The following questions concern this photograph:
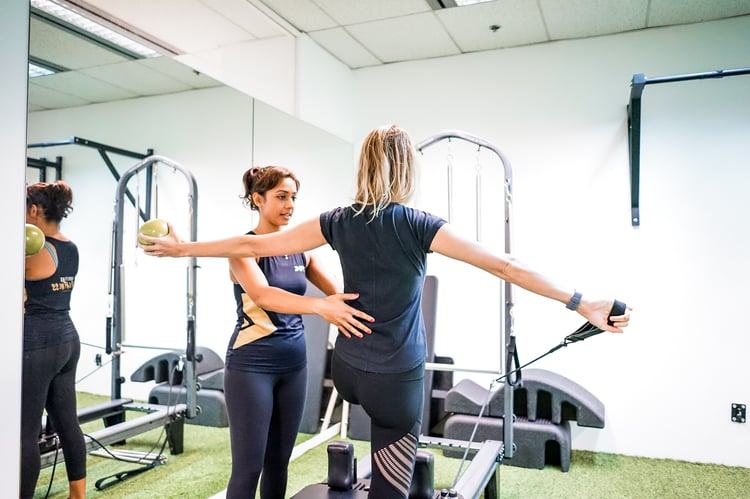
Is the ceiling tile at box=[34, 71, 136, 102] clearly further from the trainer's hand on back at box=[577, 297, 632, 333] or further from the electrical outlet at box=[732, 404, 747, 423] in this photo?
the electrical outlet at box=[732, 404, 747, 423]

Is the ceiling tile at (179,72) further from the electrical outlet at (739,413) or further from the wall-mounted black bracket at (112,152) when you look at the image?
the electrical outlet at (739,413)

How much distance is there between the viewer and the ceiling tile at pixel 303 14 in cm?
339

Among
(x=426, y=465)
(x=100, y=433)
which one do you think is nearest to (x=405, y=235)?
(x=426, y=465)

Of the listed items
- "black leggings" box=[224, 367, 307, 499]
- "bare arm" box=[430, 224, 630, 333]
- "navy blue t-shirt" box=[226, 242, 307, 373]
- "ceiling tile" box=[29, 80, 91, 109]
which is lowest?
"black leggings" box=[224, 367, 307, 499]

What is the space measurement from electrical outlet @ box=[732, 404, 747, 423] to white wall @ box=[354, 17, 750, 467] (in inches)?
1.4

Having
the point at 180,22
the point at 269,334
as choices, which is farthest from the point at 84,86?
the point at 269,334

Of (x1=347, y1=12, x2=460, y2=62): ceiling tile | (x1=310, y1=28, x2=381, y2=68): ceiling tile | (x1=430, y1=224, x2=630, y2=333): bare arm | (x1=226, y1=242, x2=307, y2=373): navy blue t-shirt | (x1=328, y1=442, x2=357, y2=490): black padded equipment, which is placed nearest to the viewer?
(x1=430, y1=224, x2=630, y2=333): bare arm

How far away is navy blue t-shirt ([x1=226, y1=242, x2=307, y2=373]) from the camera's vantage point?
6.58 ft

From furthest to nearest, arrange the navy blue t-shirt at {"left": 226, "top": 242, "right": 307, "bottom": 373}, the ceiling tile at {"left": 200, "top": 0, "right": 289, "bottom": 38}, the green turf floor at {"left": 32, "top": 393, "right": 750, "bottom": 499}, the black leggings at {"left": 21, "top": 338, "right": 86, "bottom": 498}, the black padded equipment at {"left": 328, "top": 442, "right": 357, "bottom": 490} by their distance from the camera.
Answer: the ceiling tile at {"left": 200, "top": 0, "right": 289, "bottom": 38}
the green turf floor at {"left": 32, "top": 393, "right": 750, "bottom": 499}
the black padded equipment at {"left": 328, "top": 442, "right": 357, "bottom": 490}
the navy blue t-shirt at {"left": 226, "top": 242, "right": 307, "bottom": 373}
the black leggings at {"left": 21, "top": 338, "right": 86, "bottom": 498}

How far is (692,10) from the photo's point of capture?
3.39m

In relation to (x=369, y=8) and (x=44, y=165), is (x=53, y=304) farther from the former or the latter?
(x=369, y=8)

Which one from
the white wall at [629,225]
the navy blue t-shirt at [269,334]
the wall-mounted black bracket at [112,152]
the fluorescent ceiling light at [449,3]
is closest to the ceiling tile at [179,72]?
the wall-mounted black bracket at [112,152]

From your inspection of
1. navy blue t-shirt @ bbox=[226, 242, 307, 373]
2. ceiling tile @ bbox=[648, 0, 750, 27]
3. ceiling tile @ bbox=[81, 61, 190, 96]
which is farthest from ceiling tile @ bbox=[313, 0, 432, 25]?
navy blue t-shirt @ bbox=[226, 242, 307, 373]

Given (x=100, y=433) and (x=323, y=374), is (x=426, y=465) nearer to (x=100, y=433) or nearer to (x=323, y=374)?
(x=100, y=433)
